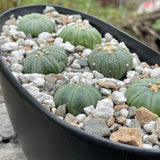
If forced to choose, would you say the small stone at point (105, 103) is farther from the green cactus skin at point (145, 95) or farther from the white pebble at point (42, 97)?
the white pebble at point (42, 97)

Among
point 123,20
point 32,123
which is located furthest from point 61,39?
point 123,20

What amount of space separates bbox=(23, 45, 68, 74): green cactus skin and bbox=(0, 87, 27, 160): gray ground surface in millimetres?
611

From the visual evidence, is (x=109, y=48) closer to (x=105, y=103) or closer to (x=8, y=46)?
(x=105, y=103)

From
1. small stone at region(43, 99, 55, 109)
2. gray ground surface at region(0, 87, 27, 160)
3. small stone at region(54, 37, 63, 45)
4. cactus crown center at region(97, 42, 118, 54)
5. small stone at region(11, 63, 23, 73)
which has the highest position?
cactus crown center at region(97, 42, 118, 54)

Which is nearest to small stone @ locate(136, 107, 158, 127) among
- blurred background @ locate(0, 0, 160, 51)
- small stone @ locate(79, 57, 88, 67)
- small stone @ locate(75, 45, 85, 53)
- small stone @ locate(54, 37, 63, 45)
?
small stone @ locate(79, 57, 88, 67)

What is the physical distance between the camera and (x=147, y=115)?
1859 mm

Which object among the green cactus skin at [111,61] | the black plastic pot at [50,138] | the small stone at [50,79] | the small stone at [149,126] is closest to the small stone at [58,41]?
the green cactus skin at [111,61]

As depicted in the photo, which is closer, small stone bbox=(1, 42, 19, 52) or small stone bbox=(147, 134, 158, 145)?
small stone bbox=(147, 134, 158, 145)

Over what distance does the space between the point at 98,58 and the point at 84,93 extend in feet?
1.64

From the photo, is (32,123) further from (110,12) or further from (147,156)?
(110,12)

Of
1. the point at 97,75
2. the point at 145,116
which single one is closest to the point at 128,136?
the point at 145,116

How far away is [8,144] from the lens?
2.54 meters

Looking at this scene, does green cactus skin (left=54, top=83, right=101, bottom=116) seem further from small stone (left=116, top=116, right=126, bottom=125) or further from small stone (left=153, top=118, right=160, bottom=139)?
small stone (left=153, top=118, right=160, bottom=139)

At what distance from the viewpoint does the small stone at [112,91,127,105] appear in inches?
80.3
